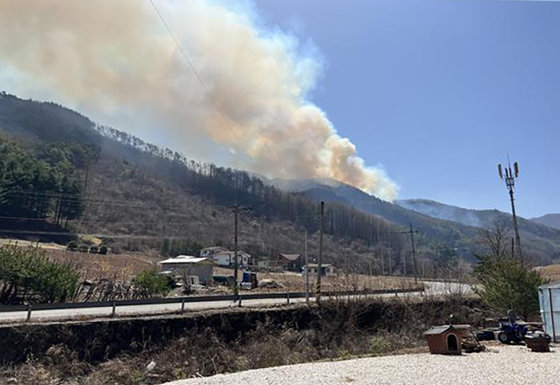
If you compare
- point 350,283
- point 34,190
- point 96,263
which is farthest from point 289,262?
point 350,283

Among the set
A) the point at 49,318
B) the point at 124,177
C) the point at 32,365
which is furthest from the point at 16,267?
the point at 124,177

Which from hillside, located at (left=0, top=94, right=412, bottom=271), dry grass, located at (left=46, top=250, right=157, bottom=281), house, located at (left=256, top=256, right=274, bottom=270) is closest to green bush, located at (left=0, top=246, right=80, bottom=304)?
dry grass, located at (left=46, top=250, right=157, bottom=281)

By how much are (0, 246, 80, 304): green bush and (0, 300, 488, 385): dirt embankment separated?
918 cm

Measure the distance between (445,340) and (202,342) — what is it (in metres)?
10.4

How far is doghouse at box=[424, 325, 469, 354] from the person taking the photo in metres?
14.2

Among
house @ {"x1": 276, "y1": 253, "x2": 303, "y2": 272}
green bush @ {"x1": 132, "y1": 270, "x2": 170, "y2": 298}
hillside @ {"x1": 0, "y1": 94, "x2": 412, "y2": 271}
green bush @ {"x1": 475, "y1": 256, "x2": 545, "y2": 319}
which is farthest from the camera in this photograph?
house @ {"x1": 276, "y1": 253, "x2": 303, "y2": 272}

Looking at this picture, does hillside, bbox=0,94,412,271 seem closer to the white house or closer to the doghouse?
the white house

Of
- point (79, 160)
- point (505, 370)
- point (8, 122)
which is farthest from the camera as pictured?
point (8, 122)

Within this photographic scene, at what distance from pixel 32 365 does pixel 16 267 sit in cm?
1079

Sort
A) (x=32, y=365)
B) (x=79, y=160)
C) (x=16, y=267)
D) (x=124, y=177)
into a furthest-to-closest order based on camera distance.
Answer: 1. (x=124, y=177)
2. (x=79, y=160)
3. (x=16, y=267)
4. (x=32, y=365)

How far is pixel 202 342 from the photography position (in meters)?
19.0

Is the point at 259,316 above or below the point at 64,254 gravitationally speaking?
below

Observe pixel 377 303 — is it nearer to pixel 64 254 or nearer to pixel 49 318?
pixel 49 318

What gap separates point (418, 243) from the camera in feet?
515
